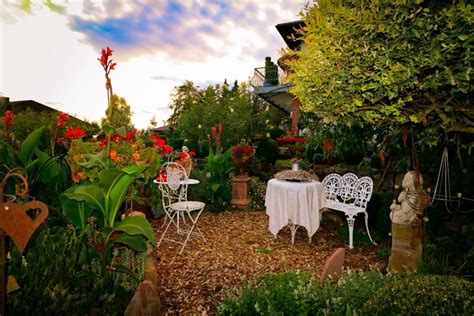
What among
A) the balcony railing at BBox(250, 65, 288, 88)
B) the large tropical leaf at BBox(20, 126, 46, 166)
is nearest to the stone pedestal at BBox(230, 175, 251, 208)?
the large tropical leaf at BBox(20, 126, 46, 166)

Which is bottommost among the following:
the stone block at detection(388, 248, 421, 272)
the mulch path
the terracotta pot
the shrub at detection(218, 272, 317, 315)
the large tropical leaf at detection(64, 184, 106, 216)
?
the mulch path

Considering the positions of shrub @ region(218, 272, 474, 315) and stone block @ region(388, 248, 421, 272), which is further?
stone block @ region(388, 248, 421, 272)

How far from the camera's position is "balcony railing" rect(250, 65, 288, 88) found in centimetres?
2042

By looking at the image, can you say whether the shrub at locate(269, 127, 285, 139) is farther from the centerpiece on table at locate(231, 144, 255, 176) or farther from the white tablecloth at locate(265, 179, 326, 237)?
the white tablecloth at locate(265, 179, 326, 237)

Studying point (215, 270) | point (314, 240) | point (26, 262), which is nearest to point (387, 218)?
point (314, 240)

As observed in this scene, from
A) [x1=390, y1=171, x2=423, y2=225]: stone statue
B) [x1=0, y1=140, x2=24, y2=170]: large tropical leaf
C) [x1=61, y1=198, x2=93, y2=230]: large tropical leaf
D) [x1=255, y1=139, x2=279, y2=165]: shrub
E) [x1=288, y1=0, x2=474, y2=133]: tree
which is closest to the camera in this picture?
[x1=288, y1=0, x2=474, y2=133]: tree

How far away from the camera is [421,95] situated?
8.59 ft

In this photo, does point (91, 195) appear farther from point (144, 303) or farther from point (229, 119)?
point (229, 119)

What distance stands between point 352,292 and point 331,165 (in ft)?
22.9

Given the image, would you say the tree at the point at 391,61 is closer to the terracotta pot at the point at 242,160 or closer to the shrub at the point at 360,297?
the shrub at the point at 360,297

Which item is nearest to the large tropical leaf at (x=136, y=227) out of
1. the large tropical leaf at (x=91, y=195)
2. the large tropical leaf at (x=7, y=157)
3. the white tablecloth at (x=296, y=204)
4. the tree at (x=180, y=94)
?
the large tropical leaf at (x=91, y=195)

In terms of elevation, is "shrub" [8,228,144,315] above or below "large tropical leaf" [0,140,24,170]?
below

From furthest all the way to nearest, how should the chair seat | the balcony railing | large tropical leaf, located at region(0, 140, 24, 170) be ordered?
the balcony railing < the chair seat < large tropical leaf, located at region(0, 140, 24, 170)

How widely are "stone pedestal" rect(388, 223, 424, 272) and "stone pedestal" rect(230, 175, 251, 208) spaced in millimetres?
4486
